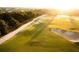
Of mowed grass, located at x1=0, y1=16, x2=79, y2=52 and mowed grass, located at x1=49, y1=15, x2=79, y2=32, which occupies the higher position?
mowed grass, located at x1=49, y1=15, x2=79, y2=32

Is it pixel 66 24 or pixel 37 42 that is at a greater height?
pixel 66 24

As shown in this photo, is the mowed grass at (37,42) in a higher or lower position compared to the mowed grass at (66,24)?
lower
